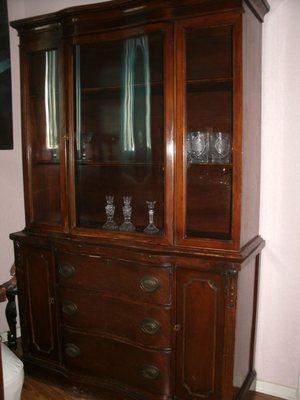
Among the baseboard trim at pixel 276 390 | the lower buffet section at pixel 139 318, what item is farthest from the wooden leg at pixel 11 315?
the baseboard trim at pixel 276 390

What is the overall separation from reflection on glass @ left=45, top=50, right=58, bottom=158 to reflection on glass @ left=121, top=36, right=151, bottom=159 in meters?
0.37

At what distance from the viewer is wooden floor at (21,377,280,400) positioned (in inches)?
79.5

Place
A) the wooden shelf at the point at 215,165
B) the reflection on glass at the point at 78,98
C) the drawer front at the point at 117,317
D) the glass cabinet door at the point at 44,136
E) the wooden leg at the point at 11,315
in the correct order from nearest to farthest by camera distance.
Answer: the wooden shelf at the point at 215,165 < the drawer front at the point at 117,317 < the reflection on glass at the point at 78,98 < the glass cabinet door at the point at 44,136 < the wooden leg at the point at 11,315

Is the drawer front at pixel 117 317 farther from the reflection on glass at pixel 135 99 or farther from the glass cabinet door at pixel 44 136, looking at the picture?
the reflection on glass at pixel 135 99

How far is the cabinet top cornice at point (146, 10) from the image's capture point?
4.97 feet

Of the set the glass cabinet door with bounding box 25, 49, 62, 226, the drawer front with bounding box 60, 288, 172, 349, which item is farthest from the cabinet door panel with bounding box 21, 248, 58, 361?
the glass cabinet door with bounding box 25, 49, 62, 226

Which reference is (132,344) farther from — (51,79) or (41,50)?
(41,50)

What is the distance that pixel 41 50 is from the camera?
1.96 metres

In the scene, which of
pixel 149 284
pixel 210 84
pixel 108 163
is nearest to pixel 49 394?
pixel 149 284

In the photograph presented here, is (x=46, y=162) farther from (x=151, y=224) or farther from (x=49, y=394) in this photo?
(x=49, y=394)

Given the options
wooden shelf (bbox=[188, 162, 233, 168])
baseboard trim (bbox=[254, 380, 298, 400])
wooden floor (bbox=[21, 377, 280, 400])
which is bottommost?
wooden floor (bbox=[21, 377, 280, 400])

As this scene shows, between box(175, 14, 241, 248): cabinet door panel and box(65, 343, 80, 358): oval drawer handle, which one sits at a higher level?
box(175, 14, 241, 248): cabinet door panel

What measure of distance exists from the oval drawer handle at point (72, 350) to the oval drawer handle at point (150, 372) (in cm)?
40

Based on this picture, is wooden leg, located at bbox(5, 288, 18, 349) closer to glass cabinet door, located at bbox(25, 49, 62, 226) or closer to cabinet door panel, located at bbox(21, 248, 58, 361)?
cabinet door panel, located at bbox(21, 248, 58, 361)
